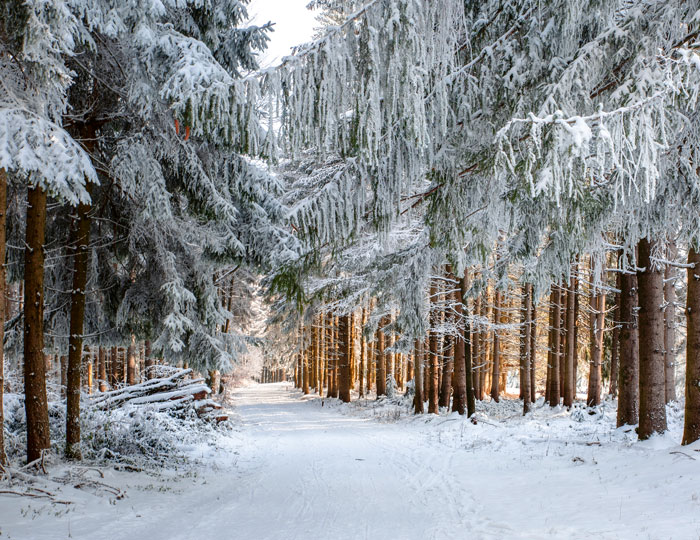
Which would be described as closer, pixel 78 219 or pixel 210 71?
pixel 210 71

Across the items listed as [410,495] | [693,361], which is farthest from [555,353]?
[410,495]

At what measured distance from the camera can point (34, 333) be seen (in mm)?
6348

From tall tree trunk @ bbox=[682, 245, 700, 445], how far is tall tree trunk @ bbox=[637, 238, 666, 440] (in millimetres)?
628

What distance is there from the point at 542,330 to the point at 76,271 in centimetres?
2779

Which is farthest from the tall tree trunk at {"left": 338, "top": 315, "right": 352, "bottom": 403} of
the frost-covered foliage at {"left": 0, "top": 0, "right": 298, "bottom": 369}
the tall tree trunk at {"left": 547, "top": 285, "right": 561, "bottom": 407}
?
the frost-covered foliage at {"left": 0, "top": 0, "right": 298, "bottom": 369}

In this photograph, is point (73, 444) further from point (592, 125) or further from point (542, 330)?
point (542, 330)

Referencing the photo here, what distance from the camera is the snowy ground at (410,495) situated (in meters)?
4.96

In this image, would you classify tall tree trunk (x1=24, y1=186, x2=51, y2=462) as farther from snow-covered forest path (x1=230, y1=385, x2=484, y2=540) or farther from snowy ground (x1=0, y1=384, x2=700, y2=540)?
snow-covered forest path (x1=230, y1=385, x2=484, y2=540)

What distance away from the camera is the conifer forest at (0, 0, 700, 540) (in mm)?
4164

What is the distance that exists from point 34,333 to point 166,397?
5.85m

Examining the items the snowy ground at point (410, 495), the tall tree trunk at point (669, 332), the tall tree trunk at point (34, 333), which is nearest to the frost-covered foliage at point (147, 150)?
the tall tree trunk at point (34, 333)

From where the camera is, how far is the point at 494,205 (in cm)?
593

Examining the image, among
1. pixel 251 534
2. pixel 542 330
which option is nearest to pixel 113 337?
pixel 251 534

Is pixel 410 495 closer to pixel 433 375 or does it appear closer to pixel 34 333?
pixel 34 333
